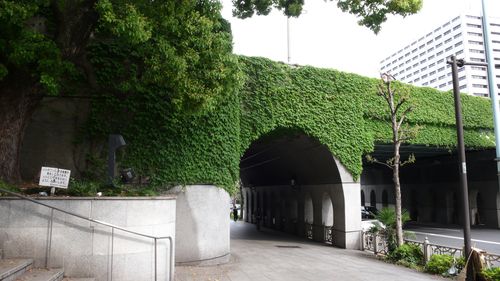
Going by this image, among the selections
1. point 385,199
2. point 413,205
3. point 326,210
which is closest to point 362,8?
point 326,210

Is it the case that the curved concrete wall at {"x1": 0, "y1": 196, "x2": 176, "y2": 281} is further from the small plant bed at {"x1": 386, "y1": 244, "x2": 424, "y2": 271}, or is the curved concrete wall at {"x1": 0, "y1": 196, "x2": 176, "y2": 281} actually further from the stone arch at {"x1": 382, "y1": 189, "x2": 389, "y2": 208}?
the stone arch at {"x1": 382, "y1": 189, "x2": 389, "y2": 208}

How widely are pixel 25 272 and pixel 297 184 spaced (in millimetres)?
17048

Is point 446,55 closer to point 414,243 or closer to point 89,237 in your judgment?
point 414,243

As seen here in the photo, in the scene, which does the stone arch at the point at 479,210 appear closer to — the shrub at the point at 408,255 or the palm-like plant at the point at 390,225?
the palm-like plant at the point at 390,225

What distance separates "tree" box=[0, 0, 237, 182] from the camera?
26.2 feet

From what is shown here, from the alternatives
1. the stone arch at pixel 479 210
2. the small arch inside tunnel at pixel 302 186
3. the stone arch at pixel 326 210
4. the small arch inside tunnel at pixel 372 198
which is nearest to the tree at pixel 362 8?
the small arch inside tunnel at pixel 302 186

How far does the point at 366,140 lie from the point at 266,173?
9.91m

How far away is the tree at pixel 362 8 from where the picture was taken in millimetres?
10266

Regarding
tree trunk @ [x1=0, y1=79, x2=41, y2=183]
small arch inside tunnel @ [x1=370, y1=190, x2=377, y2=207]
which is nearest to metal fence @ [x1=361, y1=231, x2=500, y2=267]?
tree trunk @ [x1=0, y1=79, x2=41, y2=183]

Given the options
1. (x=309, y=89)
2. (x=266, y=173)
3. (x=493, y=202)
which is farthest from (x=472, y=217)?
(x=309, y=89)

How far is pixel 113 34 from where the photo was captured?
31.1 ft

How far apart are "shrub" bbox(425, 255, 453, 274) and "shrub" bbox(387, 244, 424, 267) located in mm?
956

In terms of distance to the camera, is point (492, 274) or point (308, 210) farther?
point (308, 210)

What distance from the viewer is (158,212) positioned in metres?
8.98
